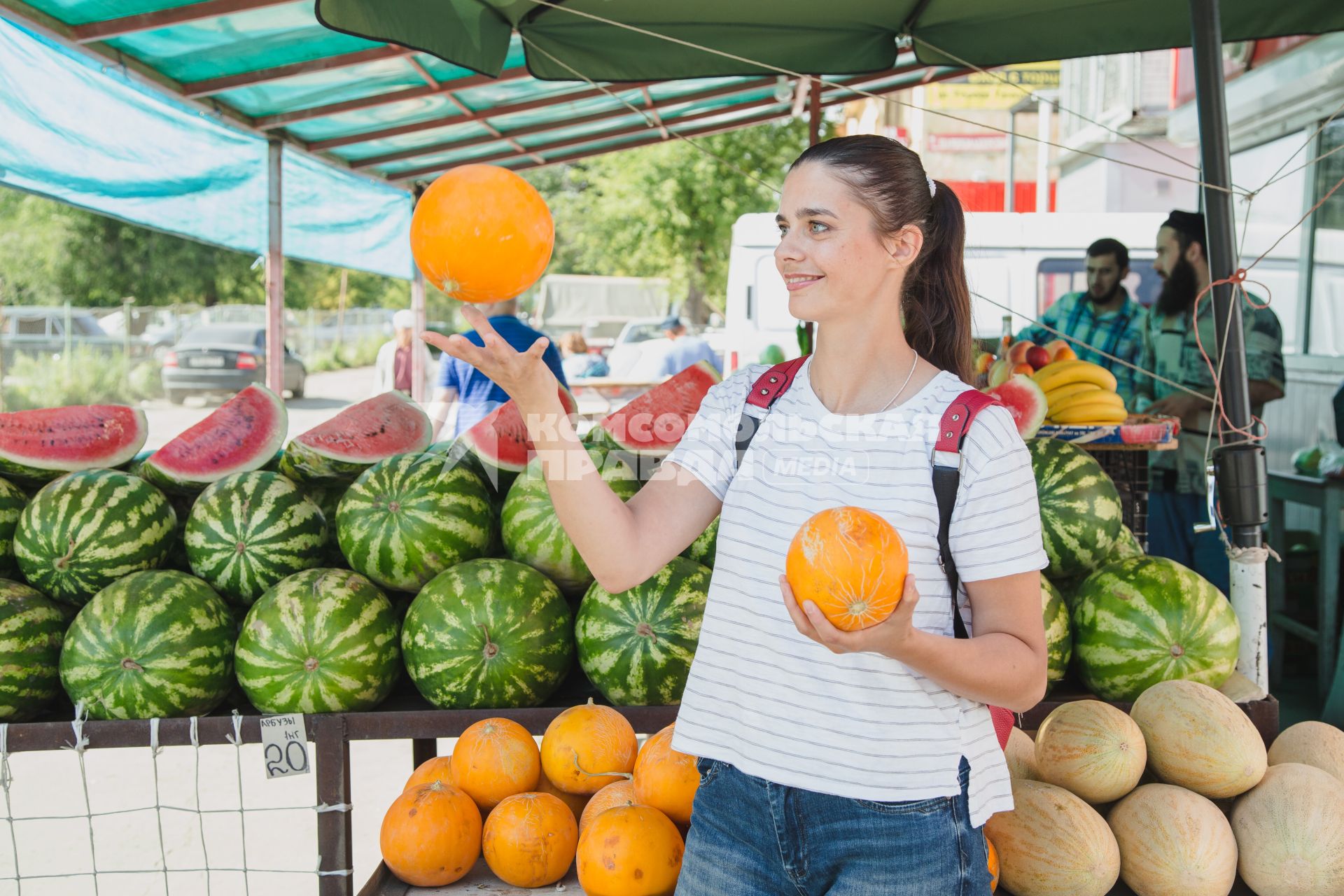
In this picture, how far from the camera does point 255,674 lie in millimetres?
2289

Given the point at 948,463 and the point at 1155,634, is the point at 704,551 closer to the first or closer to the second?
the point at 1155,634

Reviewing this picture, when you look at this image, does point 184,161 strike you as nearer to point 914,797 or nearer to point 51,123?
point 51,123

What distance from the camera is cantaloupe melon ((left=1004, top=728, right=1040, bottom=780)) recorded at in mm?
2238

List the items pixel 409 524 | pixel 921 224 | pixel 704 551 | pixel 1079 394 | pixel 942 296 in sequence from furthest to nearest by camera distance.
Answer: pixel 1079 394 < pixel 704 551 < pixel 409 524 < pixel 942 296 < pixel 921 224

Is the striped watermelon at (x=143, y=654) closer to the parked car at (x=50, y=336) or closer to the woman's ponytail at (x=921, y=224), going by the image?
the woman's ponytail at (x=921, y=224)

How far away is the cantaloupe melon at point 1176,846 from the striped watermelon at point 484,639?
132cm

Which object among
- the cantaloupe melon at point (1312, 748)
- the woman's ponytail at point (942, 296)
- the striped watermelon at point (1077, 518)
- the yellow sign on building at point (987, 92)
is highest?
the yellow sign on building at point (987, 92)

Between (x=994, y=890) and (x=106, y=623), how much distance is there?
6.85ft

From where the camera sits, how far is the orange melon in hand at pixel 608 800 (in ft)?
6.80

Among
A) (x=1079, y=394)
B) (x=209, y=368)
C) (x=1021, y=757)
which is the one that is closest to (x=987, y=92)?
(x=209, y=368)

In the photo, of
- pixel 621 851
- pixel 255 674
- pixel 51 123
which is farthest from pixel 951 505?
pixel 51 123

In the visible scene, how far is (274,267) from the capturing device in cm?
676

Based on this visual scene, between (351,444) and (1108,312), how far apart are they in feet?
14.7

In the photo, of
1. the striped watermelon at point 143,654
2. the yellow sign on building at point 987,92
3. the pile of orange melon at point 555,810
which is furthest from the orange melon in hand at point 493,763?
the yellow sign on building at point 987,92
